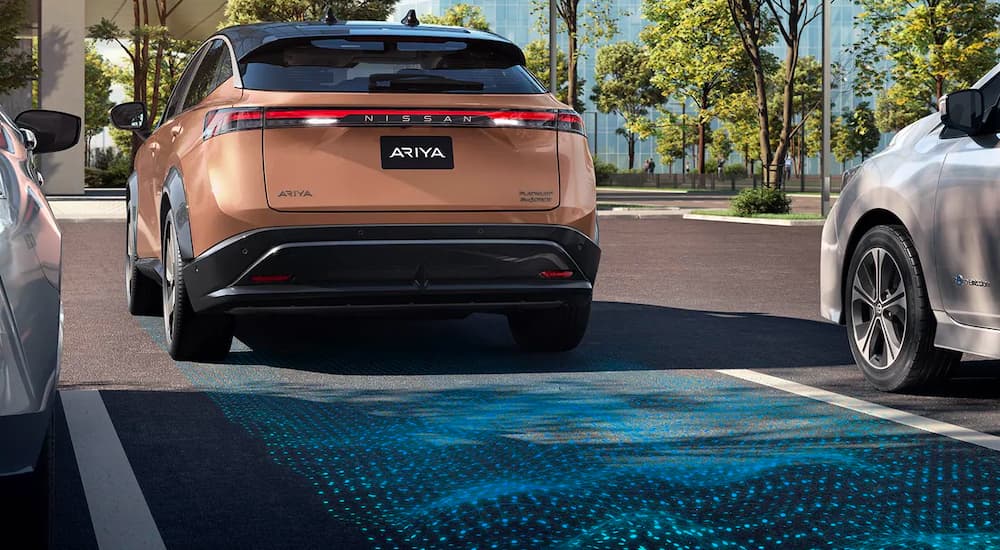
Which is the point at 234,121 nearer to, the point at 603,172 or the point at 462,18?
the point at 462,18

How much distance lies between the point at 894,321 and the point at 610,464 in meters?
2.30

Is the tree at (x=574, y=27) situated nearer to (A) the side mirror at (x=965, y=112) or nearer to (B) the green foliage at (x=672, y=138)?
(B) the green foliage at (x=672, y=138)

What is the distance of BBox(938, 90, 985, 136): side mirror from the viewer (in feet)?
20.8

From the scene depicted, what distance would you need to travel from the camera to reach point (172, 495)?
477cm

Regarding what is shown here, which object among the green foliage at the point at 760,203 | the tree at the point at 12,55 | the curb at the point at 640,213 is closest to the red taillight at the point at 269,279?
the green foliage at the point at 760,203

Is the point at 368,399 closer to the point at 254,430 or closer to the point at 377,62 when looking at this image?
the point at 254,430

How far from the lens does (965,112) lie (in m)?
6.37

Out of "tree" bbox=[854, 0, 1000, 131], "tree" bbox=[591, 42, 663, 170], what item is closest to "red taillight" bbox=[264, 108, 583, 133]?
"tree" bbox=[854, 0, 1000, 131]

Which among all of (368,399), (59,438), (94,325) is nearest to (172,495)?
(59,438)

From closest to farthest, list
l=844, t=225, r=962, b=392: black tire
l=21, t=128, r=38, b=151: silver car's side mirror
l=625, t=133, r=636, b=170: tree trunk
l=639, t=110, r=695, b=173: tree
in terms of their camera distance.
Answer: l=21, t=128, r=38, b=151: silver car's side mirror
l=844, t=225, r=962, b=392: black tire
l=639, t=110, r=695, b=173: tree
l=625, t=133, r=636, b=170: tree trunk

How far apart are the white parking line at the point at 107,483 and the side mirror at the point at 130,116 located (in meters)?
3.26


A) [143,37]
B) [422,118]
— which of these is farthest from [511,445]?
[143,37]

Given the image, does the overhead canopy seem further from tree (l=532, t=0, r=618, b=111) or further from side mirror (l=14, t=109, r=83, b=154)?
side mirror (l=14, t=109, r=83, b=154)

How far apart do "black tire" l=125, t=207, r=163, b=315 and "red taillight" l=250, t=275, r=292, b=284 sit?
333 cm
